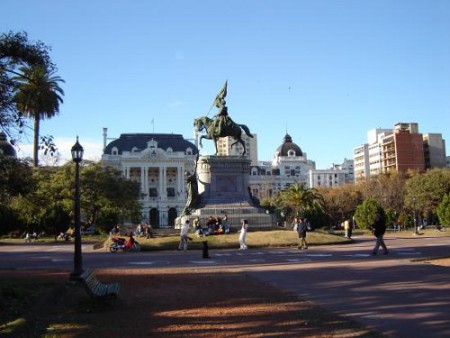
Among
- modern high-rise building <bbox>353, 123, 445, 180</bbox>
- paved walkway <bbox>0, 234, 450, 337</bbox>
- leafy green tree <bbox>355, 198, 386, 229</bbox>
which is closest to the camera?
paved walkway <bbox>0, 234, 450, 337</bbox>

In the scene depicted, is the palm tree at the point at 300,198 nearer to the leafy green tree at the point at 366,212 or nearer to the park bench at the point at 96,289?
the leafy green tree at the point at 366,212

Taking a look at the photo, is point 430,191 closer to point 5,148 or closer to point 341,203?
point 341,203

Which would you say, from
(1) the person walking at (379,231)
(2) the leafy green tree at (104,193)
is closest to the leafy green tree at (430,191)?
(2) the leafy green tree at (104,193)

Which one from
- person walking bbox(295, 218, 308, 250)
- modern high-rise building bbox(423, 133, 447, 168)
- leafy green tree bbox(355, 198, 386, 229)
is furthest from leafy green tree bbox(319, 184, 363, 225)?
modern high-rise building bbox(423, 133, 447, 168)

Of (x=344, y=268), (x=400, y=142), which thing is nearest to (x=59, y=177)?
(x=344, y=268)

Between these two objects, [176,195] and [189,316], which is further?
[176,195]

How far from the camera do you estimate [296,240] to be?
30.4 m

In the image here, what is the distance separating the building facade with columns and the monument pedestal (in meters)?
84.6

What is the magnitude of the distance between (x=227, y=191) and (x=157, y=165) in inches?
3614

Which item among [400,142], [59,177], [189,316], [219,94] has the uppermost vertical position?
[400,142]

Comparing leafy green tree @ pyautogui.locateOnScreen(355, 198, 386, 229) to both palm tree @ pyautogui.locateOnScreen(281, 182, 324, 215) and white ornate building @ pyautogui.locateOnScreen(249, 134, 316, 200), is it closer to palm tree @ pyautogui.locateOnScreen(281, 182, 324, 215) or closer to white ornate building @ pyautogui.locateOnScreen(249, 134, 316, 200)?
palm tree @ pyautogui.locateOnScreen(281, 182, 324, 215)

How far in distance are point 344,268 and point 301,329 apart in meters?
→ 9.32

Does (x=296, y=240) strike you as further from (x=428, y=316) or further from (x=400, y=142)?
(x=400, y=142)

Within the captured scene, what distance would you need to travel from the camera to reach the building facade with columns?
124m
